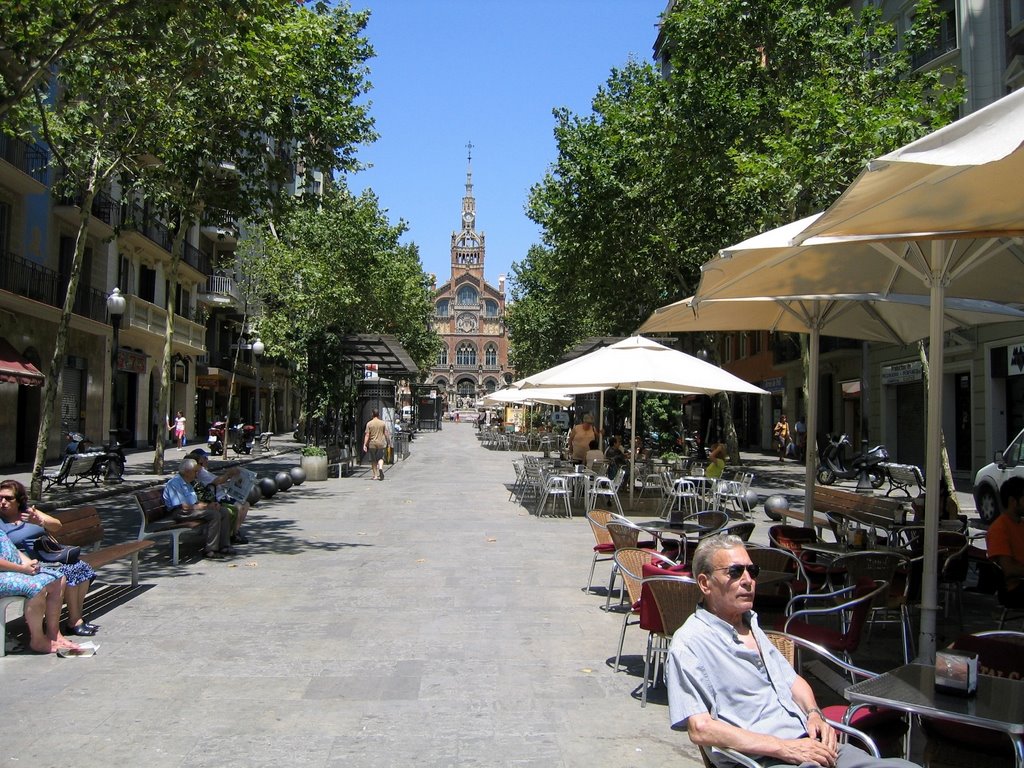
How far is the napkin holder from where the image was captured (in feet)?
10.3

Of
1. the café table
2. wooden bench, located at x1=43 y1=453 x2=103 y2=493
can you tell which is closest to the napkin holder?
the café table

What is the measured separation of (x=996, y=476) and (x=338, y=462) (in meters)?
14.1

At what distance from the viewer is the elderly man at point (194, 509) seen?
9.30 m

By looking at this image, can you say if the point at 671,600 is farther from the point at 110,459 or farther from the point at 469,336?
the point at 469,336

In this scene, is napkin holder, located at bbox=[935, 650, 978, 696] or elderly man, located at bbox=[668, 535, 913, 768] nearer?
elderly man, located at bbox=[668, 535, 913, 768]

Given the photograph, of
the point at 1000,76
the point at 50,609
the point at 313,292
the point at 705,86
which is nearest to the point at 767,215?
the point at 705,86

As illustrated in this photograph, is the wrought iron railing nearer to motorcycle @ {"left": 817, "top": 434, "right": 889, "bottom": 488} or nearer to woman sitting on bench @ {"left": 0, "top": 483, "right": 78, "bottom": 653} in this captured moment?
woman sitting on bench @ {"left": 0, "top": 483, "right": 78, "bottom": 653}

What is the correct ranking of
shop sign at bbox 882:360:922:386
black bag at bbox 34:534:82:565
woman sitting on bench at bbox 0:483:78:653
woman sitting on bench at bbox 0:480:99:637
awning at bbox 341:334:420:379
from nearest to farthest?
woman sitting on bench at bbox 0:483:78:653 < woman sitting on bench at bbox 0:480:99:637 < black bag at bbox 34:534:82:565 < awning at bbox 341:334:420:379 < shop sign at bbox 882:360:922:386

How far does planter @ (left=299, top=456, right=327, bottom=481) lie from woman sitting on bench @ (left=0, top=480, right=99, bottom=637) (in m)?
13.6

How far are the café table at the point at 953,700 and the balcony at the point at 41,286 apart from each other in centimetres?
2032

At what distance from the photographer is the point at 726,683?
310 centimetres

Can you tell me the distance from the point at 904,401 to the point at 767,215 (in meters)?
12.8

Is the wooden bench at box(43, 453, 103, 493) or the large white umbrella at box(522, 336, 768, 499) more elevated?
the large white umbrella at box(522, 336, 768, 499)

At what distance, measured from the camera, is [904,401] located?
27.4m
